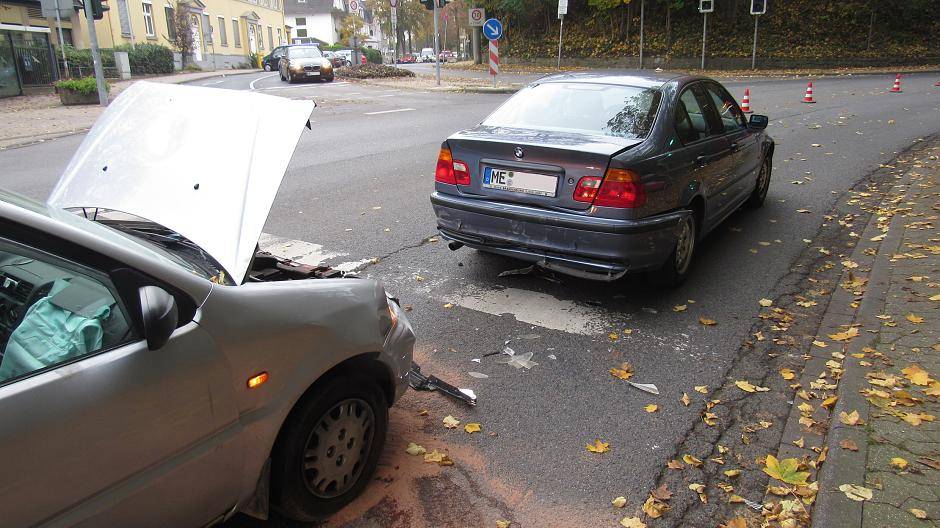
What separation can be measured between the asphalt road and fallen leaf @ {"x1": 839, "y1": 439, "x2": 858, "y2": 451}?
70 centimetres

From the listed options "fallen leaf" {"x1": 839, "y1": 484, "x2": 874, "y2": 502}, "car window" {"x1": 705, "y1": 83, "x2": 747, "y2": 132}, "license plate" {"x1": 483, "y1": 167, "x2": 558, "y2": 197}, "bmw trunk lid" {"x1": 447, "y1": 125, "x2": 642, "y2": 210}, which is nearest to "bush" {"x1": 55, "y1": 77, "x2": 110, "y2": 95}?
"bmw trunk lid" {"x1": 447, "y1": 125, "x2": 642, "y2": 210}

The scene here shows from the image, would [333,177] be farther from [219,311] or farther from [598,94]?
[219,311]

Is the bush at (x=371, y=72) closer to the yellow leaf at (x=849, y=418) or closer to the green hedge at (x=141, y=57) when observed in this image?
the green hedge at (x=141, y=57)

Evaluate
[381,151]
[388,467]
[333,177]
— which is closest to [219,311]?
[388,467]

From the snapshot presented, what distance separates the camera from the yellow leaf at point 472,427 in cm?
350

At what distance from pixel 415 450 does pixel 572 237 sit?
1.99 meters

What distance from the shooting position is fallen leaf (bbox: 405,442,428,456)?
3297mm

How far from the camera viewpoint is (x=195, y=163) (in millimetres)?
2701

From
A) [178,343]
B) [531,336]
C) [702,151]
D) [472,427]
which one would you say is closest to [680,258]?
[702,151]

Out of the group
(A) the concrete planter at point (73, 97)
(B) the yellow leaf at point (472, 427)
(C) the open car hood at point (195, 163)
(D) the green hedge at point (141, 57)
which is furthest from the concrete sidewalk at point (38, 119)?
(B) the yellow leaf at point (472, 427)

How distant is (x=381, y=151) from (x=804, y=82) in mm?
21179

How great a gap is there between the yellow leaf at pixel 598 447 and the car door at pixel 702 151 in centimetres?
242

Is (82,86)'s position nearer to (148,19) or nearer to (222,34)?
(148,19)

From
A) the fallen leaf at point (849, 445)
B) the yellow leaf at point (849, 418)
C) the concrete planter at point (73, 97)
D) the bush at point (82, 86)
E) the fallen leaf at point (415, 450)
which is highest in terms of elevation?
the bush at point (82, 86)
